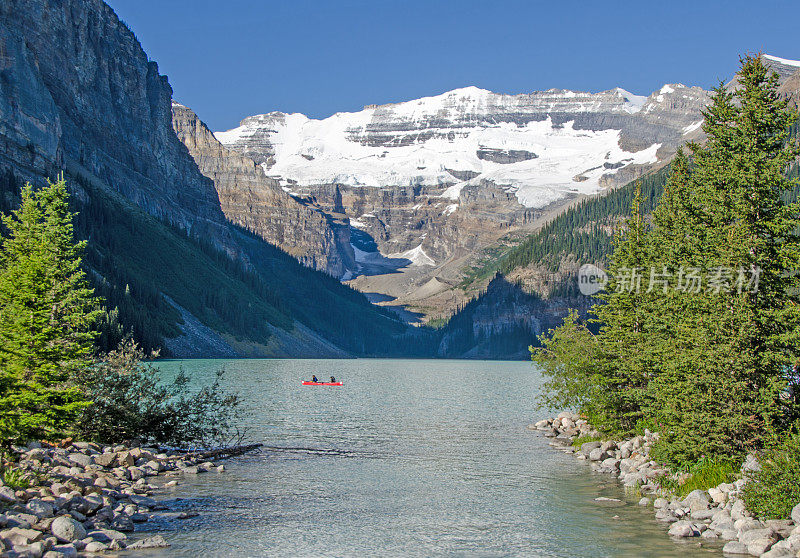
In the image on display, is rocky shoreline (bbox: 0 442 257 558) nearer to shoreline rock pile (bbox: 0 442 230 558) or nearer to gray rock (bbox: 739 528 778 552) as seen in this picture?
shoreline rock pile (bbox: 0 442 230 558)

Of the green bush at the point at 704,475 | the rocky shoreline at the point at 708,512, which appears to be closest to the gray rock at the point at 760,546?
the rocky shoreline at the point at 708,512

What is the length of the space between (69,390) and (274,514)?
10.5 meters

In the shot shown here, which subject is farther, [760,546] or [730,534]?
[730,534]

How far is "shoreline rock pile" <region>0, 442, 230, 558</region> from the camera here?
22.5 meters

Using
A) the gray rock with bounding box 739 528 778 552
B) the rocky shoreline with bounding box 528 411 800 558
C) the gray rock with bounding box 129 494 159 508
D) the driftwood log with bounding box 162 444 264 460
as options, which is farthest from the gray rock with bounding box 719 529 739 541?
the driftwood log with bounding box 162 444 264 460

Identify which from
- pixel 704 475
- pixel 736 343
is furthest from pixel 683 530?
pixel 736 343

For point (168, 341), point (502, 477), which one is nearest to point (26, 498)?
point (502, 477)

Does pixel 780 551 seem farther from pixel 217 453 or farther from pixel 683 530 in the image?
pixel 217 453

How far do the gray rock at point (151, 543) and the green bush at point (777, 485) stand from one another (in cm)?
2007

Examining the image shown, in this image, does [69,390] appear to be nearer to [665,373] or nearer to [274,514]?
[274,514]

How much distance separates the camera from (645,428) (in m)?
43.9

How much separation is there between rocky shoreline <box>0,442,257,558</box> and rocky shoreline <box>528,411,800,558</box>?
18915 mm

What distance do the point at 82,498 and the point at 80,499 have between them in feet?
0.37

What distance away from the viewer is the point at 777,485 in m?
24.7
